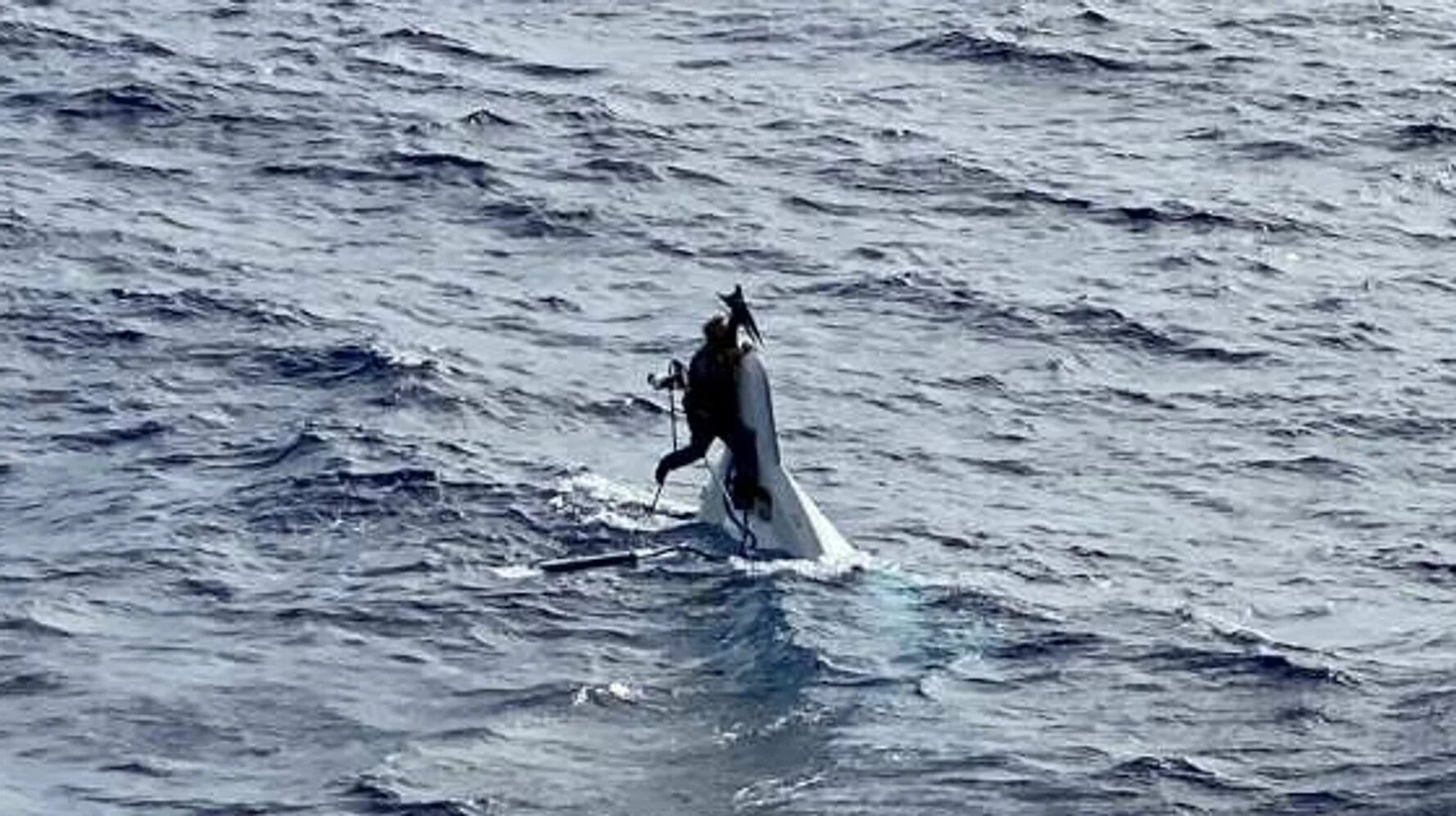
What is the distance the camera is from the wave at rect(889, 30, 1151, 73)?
203ft

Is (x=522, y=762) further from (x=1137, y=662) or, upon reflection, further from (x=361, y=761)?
(x=1137, y=662)

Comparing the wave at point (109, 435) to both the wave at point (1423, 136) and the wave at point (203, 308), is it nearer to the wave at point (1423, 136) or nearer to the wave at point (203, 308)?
the wave at point (203, 308)

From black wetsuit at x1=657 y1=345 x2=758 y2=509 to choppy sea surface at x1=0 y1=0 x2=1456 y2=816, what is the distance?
77cm

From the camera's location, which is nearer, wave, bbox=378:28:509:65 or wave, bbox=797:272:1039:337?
wave, bbox=797:272:1039:337

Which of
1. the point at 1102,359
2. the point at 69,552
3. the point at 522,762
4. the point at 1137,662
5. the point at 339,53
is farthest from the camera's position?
the point at 339,53

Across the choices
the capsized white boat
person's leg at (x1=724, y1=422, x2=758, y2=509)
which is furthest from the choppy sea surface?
person's leg at (x1=724, y1=422, x2=758, y2=509)

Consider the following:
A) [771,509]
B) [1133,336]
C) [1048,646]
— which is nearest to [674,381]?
[771,509]

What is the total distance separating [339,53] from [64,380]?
17765mm

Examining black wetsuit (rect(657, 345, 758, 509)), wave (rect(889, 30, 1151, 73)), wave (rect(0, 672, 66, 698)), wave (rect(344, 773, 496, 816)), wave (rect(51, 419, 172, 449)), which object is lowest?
wave (rect(0, 672, 66, 698))

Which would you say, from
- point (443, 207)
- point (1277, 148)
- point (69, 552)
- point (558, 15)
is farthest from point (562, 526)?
point (558, 15)

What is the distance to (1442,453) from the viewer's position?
44062 millimetres

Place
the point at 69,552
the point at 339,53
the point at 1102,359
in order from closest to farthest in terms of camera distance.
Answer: the point at 69,552 < the point at 1102,359 < the point at 339,53

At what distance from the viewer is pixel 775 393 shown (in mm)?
46156

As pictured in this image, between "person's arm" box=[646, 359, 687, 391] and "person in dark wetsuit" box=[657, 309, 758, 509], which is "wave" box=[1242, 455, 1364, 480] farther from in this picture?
"person's arm" box=[646, 359, 687, 391]
